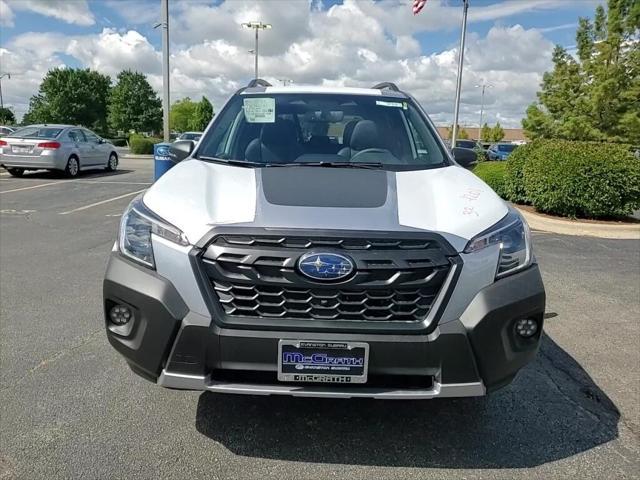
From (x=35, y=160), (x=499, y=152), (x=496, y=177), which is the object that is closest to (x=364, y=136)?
(x=496, y=177)

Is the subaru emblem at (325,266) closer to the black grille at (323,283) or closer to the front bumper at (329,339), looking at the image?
the black grille at (323,283)

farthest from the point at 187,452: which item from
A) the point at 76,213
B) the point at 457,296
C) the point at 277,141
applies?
the point at 76,213

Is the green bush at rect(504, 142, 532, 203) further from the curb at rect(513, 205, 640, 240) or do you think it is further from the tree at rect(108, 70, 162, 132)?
the tree at rect(108, 70, 162, 132)

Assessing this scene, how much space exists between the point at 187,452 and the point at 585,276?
5066 mm

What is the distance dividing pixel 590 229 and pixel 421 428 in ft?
23.2

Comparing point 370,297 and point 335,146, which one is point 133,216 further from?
point 335,146

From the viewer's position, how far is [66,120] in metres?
70.8

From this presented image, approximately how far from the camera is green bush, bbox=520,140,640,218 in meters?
8.90

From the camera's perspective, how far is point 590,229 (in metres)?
8.67

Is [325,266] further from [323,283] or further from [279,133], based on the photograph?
[279,133]

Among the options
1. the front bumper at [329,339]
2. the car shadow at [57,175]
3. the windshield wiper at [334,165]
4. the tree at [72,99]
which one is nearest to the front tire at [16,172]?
the car shadow at [57,175]

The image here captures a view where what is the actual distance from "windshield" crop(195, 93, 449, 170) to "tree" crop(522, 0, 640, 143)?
13887 mm

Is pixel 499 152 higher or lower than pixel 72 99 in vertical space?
lower

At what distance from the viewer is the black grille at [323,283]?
2.28m
